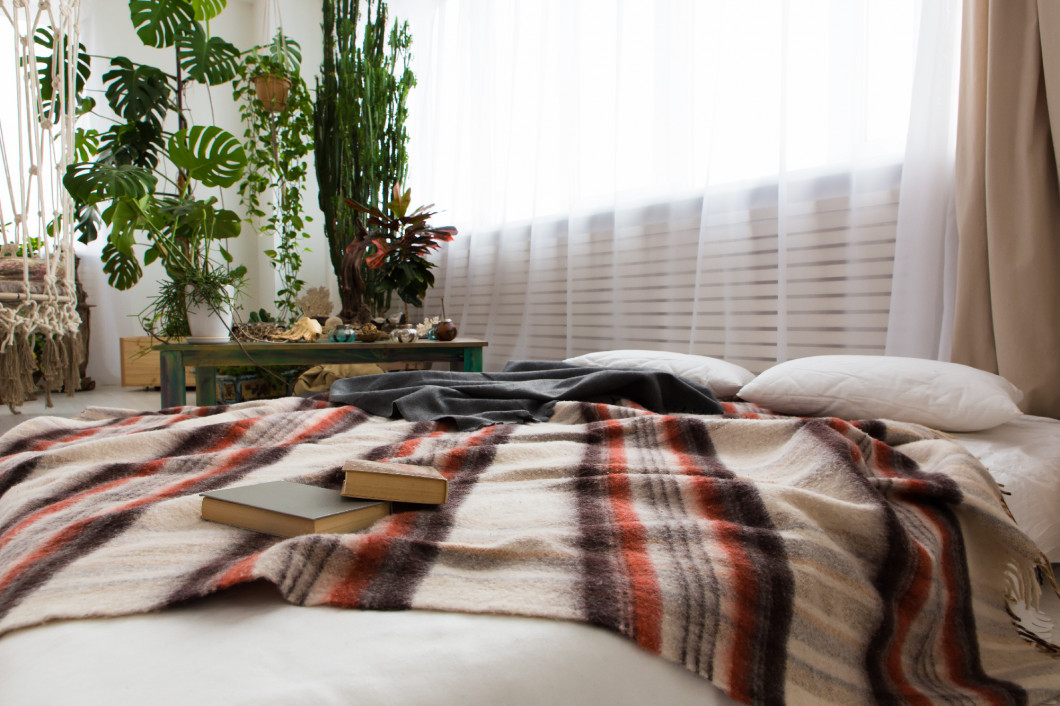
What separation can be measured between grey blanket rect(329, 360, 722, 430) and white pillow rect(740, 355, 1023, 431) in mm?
180

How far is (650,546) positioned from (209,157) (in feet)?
7.80

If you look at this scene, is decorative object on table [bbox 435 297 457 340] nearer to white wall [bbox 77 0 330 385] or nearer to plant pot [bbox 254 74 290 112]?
white wall [bbox 77 0 330 385]

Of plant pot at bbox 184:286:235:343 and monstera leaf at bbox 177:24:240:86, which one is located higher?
monstera leaf at bbox 177:24:240:86

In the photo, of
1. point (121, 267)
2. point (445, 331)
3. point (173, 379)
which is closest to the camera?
point (173, 379)

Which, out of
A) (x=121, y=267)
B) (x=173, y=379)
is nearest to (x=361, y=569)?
(x=173, y=379)

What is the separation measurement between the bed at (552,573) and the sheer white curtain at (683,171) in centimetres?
105

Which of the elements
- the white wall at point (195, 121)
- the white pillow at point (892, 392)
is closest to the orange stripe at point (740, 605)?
the white pillow at point (892, 392)

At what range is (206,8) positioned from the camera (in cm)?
320

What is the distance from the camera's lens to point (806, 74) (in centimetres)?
207

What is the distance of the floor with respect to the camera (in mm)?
3250

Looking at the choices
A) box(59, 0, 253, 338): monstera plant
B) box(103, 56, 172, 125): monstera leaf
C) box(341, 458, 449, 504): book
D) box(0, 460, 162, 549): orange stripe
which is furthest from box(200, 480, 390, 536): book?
box(103, 56, 172, 125): monstera leaf

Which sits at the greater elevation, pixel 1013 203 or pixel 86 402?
pixel 1013 203

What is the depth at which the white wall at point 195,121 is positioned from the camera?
4547 millimetres

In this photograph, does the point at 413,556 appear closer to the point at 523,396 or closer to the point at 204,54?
the point at 523,396
